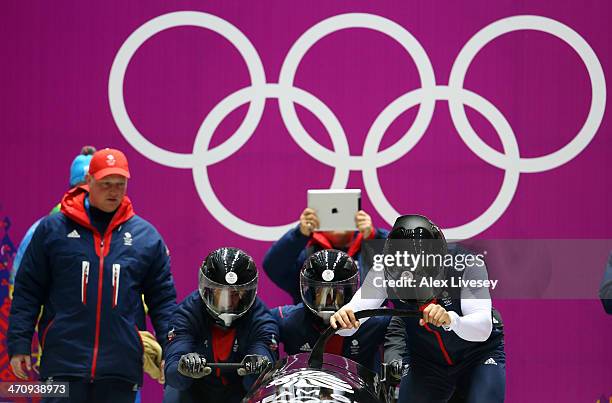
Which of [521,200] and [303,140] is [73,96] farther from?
[521,200]

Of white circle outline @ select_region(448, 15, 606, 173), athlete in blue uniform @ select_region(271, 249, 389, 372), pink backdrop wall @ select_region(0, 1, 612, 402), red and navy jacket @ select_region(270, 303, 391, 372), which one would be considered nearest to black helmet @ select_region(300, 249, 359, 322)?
athlete in blue uniform @ select_region(271, 249, 389, 372)

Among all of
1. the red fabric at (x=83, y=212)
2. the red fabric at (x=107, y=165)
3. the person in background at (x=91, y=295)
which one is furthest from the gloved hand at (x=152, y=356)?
the red fabric at (x=107, y=165)

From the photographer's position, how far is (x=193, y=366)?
4.62m

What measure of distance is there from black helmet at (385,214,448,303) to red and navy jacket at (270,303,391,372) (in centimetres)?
68

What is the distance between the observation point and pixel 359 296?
4.88 meters

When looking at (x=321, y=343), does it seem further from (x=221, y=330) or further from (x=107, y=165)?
(x=107, y=165)

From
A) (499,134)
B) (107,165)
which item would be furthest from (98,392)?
(499,134)

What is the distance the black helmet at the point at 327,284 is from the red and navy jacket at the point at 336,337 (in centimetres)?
16

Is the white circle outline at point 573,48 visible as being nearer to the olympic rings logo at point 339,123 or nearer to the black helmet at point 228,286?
the olympic rings logo at point 339,123

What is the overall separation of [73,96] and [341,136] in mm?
2154

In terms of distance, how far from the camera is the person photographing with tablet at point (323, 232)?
649cm

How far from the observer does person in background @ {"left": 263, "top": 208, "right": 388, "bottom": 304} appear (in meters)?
6.47

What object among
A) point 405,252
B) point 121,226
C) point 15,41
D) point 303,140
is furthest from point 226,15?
point 405,252

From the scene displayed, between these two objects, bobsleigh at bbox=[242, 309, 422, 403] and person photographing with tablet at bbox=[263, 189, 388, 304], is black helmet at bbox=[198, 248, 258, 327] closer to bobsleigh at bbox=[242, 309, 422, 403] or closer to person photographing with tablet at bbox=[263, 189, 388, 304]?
bobsleigh at bbox=[242, 309, 422, 403]
